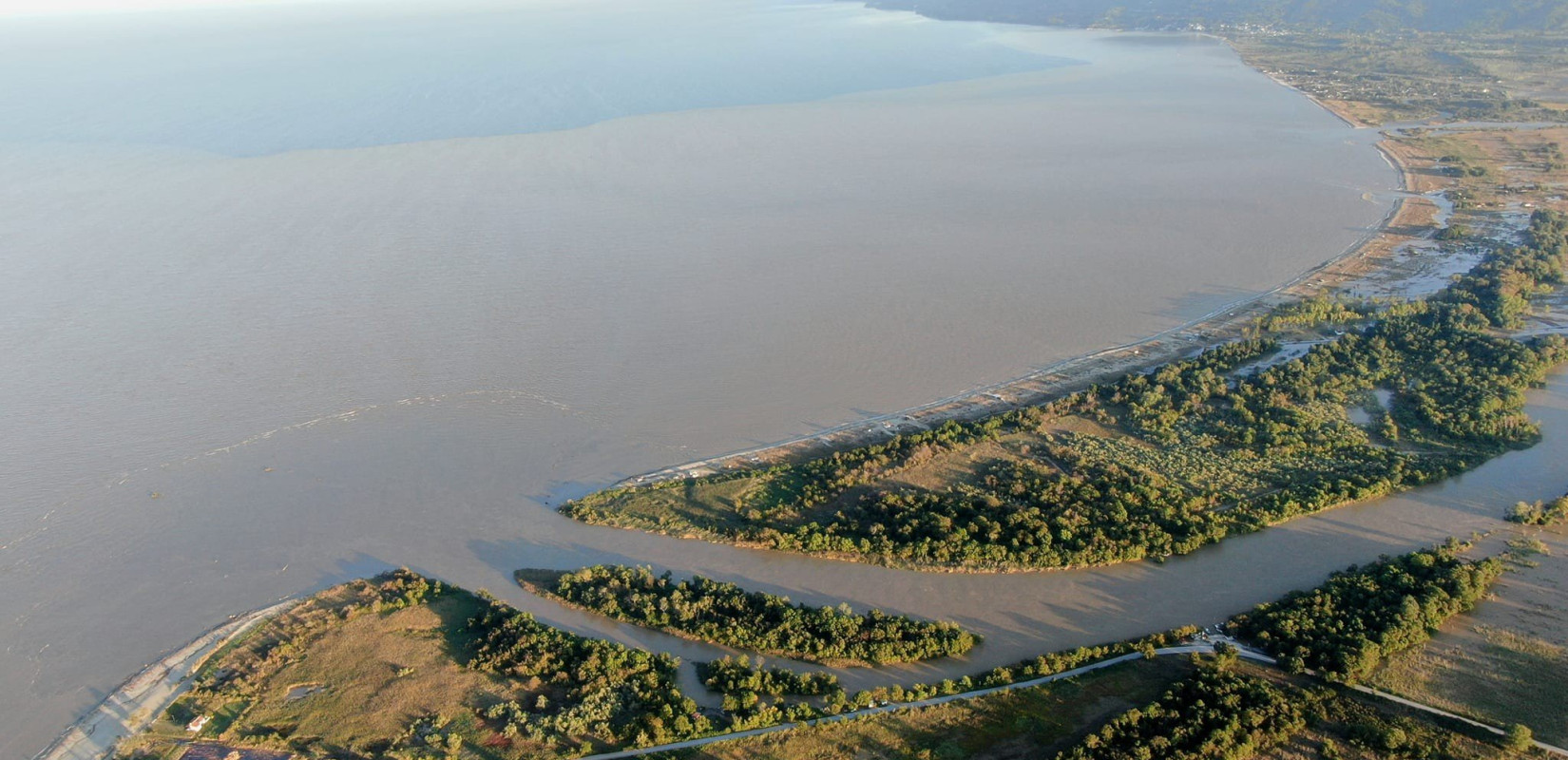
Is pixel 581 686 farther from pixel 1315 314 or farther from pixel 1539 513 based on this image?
pixel 1315 314

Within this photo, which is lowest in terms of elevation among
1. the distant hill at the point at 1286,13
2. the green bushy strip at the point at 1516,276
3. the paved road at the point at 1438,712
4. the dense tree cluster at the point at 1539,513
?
the paved road at the point at 1438,712

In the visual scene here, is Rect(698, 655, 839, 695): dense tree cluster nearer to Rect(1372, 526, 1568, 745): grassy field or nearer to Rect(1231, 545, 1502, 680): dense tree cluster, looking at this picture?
Rect(1231, 545, 1502, 680): dense tree cluster

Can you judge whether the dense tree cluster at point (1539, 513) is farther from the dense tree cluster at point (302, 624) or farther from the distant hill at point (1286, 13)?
the distant hill at point (1286, 13)

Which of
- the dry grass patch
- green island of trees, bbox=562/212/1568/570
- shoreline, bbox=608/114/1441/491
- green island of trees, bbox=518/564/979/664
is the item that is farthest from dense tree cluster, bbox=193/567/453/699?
shoreline, bbox=608/114/1441/491

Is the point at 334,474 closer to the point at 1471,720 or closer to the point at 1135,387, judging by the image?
the point at 1135,387

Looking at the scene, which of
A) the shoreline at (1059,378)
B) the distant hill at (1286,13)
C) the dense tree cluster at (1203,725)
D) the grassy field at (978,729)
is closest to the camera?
the dense tree cluster at (1203,725)

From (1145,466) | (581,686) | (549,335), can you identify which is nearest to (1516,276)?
(1145,466)

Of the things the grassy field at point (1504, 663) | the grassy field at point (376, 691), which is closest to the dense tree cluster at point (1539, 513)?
the grassy field at point (1504, 663)
